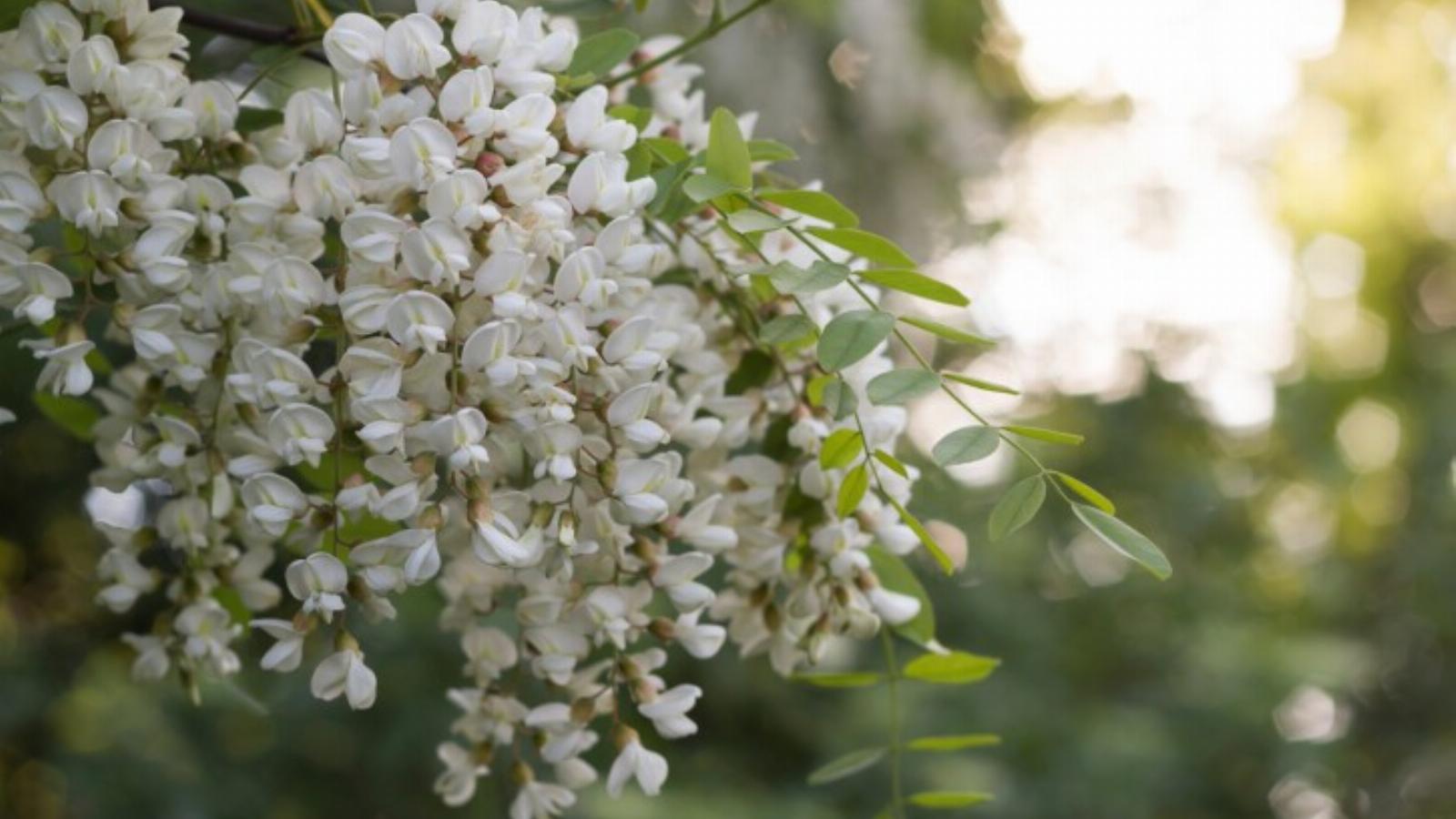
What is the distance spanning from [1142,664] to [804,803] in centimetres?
82

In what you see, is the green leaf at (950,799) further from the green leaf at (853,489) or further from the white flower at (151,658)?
the white flower at (151,658)

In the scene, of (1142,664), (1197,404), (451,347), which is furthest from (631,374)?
(1197,404)

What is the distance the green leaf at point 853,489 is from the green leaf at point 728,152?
9 centimetres

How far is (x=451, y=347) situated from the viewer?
455mm

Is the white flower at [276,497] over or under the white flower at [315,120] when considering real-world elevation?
under

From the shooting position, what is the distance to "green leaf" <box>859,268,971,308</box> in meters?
0.50

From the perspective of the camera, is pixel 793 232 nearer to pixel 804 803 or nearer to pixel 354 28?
pixel 354 28

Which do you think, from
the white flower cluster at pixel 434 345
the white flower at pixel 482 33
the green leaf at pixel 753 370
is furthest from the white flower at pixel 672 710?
the white flower at pixel 482 33

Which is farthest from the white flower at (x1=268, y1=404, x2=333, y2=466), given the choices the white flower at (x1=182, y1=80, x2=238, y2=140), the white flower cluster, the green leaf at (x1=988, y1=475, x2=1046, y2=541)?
the green leaf at (x1=988, y1=475, x2=1046, y2=541)

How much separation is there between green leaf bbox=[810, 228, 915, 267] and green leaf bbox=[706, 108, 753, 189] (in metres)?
0.03

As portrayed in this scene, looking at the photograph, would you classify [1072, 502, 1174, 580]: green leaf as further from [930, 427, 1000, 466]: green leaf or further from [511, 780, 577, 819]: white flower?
[511, 780, 577, 819]: white flower

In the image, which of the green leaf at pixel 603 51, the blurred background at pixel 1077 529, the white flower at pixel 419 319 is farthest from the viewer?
the blurred background at pixel 1077 529

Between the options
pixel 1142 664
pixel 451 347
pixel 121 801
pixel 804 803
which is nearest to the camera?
pixel 451 347

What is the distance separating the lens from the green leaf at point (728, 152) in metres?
0.49
